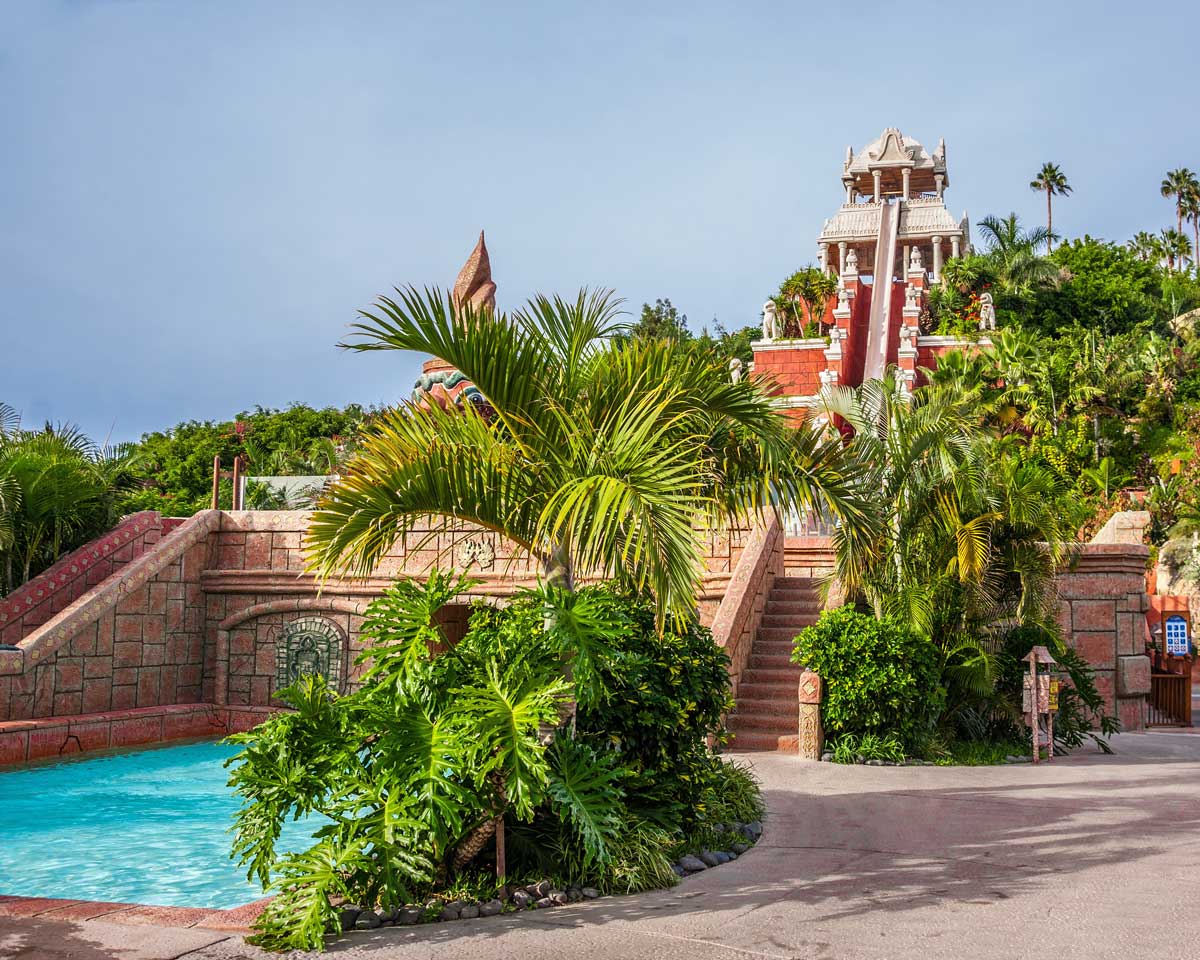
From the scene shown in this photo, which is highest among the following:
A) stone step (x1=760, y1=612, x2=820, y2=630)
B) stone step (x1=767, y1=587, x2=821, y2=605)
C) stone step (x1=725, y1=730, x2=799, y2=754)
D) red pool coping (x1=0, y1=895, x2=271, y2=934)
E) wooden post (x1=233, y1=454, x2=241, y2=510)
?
wooden post (x1=233, y1=454, x2=241, y2=510)

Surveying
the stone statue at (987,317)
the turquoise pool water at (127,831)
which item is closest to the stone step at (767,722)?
the turquoise pool water at (127,831)

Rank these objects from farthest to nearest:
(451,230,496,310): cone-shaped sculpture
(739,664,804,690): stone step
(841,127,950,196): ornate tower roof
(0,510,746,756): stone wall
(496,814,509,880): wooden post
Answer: (841,127,950,196): ornate tower roof → (451,230,496,310): cone-shaped sculpture → (0,510,746,756): stone wall → (739,664,804,690): stone step → (496,814,509,880): wooden post

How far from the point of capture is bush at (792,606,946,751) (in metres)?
11.4

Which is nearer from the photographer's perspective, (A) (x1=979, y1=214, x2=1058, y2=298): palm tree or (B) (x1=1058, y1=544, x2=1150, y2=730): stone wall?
(B) (x1=1058, y1=544, x2=1150, y2=730): stone wall

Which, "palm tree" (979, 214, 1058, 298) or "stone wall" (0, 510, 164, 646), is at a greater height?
"palm tree" (979, 214, 1058, 298)

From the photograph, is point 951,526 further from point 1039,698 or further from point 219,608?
point 219,608

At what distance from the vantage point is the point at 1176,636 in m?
21.2

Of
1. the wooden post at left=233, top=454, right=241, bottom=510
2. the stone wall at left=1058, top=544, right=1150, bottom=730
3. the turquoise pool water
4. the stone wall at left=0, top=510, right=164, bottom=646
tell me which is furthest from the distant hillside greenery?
the stone wall at left=1058, top=544, right=1150, bottom=730

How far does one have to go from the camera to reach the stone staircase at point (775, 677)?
12.5 meters

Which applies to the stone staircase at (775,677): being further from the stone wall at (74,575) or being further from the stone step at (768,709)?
the stone wall at (74,575)

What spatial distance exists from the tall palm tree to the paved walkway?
171 cm

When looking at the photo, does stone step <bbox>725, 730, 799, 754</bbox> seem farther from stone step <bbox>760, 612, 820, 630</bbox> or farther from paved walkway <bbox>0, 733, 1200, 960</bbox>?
paved walkway <bbox>0, 733, 1200, 960</bbox>

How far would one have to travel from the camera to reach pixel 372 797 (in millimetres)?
5930

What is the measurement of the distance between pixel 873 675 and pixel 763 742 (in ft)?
5.35
